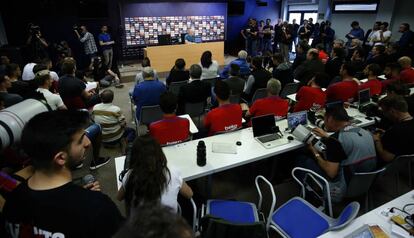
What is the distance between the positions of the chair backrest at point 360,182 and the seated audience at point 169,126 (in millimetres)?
1600

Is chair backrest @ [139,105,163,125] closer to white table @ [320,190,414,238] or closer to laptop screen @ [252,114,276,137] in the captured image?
laptop screen @ [252,114,276,137]

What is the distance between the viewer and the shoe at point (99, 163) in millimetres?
3498

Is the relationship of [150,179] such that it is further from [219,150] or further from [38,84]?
[38,84]

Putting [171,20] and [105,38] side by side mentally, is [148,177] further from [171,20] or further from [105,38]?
[171,20]

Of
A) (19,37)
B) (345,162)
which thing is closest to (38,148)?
(345,162)

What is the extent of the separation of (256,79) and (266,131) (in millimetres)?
1913

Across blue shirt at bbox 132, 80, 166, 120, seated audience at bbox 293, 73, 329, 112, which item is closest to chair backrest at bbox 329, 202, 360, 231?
seated audience at bbox 293, 73, 329, 112

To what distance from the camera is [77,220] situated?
1.05m

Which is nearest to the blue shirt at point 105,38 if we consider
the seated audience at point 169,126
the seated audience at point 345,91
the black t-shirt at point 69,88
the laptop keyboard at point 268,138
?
the black t-shirt at point 69,88

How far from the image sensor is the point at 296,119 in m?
2.97

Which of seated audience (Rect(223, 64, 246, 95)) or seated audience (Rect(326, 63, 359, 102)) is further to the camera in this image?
seated audience (Rect(223, 64, 246, 95))

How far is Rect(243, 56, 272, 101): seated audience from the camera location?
4.59 m

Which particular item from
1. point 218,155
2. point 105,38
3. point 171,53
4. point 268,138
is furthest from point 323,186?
point 105,38

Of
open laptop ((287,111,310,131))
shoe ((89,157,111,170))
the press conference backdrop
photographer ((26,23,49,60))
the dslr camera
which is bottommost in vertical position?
shoe ((89,157,111,170))
